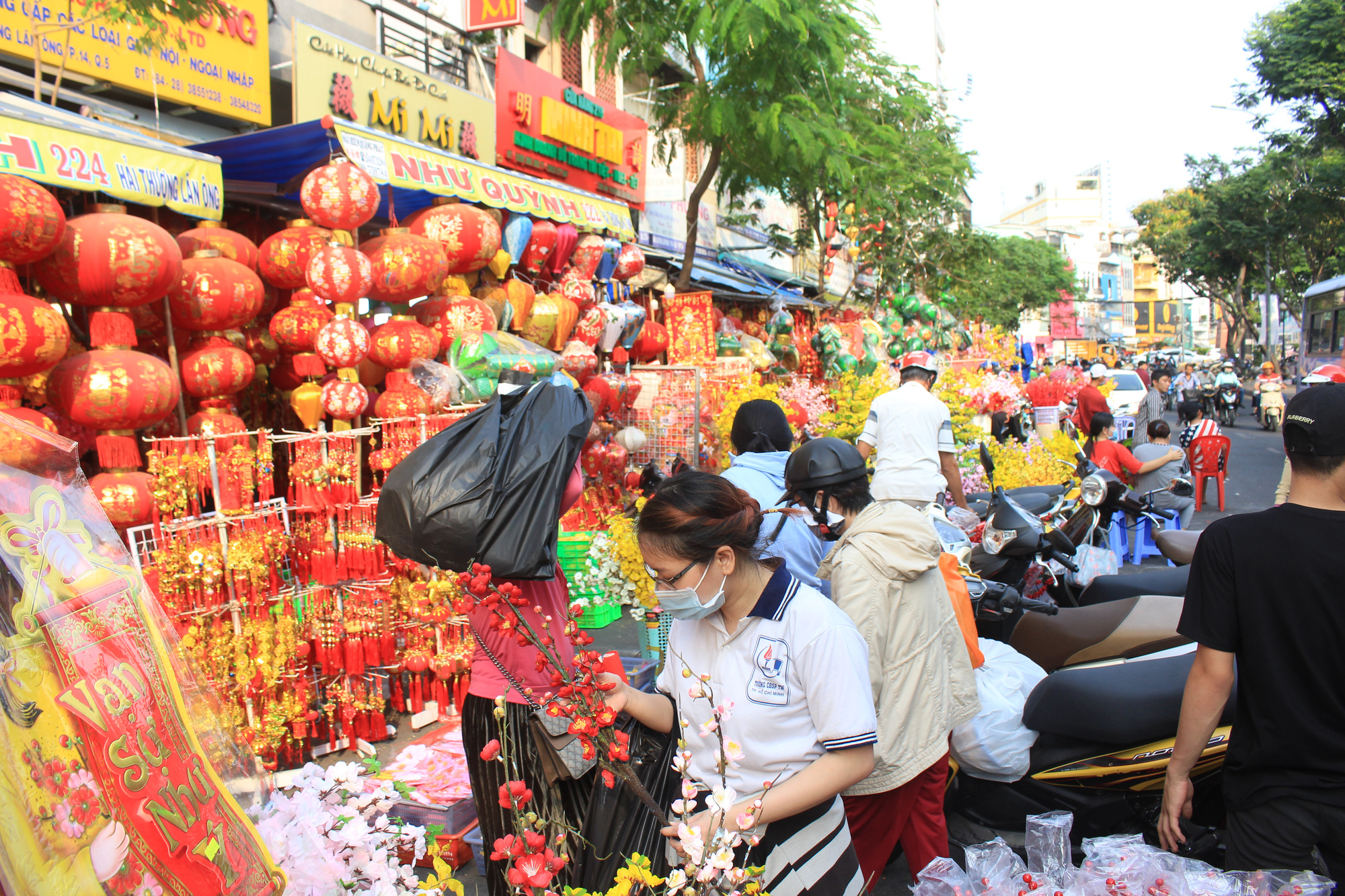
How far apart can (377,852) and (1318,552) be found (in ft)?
6.84

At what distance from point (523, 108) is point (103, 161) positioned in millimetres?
6960

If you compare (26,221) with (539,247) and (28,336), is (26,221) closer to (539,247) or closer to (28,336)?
(28,336)

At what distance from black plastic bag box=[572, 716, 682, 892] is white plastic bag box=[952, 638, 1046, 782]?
125cm

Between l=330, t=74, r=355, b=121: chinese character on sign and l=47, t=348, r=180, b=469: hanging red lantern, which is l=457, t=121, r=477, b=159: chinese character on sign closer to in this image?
l=330, t=74, r=355, b=121: chinese character on sign

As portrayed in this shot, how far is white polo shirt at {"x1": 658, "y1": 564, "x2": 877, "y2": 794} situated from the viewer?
1662 millimetres

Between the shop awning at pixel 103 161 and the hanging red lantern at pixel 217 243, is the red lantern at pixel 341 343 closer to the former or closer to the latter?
the hanging red lantern at pixel 217 243

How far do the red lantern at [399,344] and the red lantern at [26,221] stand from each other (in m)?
1.50

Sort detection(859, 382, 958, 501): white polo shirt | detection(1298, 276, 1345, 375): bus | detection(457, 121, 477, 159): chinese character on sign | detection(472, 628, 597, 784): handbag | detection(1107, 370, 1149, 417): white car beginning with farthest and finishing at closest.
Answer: detection(1298, 276, 1345, 375): bus → detection(1107, 370, 1149, 417): white car → detection(457, 121, 477, 159): chinese character on sign → detection(859, 382, 958, 501): white polo shirt → detection(472, 628, 597, 784): handbag

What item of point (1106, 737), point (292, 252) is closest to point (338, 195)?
point (292, 252)

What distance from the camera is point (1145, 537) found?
7.59 meters

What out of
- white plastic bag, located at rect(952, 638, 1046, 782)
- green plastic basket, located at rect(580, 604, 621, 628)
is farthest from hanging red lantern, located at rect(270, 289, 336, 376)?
white plastic bag, located at rect(952, 638, 1046, 782)

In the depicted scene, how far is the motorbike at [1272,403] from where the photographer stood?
56.0ft

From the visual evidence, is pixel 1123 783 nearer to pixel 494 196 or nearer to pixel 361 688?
pixel 361 688

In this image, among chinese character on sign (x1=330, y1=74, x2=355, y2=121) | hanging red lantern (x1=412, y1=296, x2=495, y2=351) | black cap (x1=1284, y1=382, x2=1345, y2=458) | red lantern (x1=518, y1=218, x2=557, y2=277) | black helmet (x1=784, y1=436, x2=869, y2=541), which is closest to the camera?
black cap (x1=1284, y1=382, x2=1345, y2=458)
